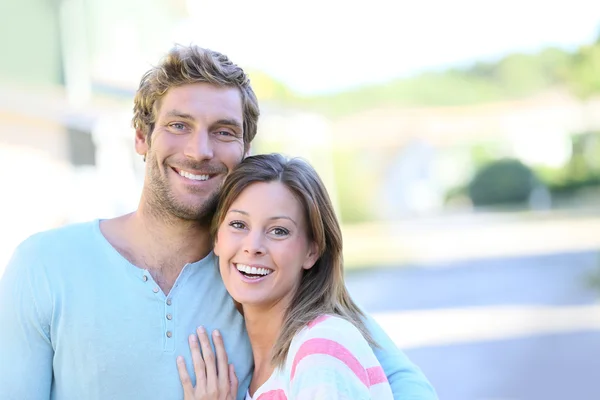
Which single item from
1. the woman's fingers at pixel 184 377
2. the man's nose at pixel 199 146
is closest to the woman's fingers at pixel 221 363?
the woman's fingers at pixel 184 377

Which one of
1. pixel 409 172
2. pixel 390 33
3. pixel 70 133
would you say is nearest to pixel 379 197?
pixel 409 172

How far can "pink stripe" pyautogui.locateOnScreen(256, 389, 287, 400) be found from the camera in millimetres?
2527

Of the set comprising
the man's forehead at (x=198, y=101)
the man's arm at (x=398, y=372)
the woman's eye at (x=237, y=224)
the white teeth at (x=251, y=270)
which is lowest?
the man's arm at (x=398, y=372)

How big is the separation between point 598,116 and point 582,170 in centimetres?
320

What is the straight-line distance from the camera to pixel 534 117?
42.7 meters

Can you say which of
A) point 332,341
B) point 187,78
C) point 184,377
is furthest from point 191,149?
point 332,341

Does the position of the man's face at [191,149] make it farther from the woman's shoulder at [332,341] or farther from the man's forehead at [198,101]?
the woman's shoulder at [332,341]

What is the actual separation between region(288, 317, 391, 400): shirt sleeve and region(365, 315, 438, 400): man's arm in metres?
0.35

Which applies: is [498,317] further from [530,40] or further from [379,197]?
[530,40]

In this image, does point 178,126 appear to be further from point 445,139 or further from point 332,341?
point 445,139

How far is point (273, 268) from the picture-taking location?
9.20ft

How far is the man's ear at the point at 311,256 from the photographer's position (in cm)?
292

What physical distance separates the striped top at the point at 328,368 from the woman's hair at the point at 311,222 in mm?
225

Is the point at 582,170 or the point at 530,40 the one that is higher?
the point at 530,40
